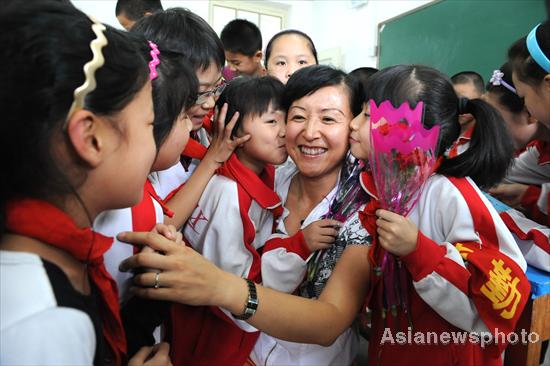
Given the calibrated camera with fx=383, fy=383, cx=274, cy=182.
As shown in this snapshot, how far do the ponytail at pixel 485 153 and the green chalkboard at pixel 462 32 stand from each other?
2.68m

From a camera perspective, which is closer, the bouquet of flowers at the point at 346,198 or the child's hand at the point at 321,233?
the child's hand at the point at 321,233

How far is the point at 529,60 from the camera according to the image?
5.32 ft

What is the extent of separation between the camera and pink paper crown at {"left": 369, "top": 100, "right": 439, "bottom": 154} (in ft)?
3.39

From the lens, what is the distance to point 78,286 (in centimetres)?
76

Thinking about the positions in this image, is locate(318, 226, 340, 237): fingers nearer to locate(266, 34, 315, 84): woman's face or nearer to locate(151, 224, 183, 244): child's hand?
locate(151, 224, 183, 244): child's hand

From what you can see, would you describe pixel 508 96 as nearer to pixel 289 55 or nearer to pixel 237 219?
pixel 289 55

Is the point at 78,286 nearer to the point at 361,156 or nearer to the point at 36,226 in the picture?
the point at 36,226

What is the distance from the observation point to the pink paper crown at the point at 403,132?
103cm

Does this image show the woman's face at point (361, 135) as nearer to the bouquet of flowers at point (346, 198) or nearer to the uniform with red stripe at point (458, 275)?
the bouquet of flowers at point (346, 198)

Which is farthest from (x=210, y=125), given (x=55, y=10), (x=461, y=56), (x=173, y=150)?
(x=461, y=56)

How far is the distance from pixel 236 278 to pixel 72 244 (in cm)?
44

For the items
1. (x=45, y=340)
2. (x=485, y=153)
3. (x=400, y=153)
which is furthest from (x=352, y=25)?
(x=45, y=340)

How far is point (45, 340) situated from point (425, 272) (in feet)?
2.91

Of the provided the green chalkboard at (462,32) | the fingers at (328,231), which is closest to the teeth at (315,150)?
the fingers at (328,231)
